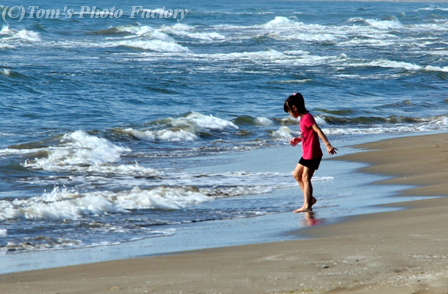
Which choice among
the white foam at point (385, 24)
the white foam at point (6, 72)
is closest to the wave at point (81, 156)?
the white foam at point (6, 72)

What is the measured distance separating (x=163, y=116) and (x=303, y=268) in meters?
11.4

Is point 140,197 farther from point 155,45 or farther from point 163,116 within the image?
point 155,45

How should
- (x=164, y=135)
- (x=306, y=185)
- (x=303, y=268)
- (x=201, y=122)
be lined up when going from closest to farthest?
(x=303, y=268) → (x=306, y=185) → (x=164, y=135) → (x=201, y=122)

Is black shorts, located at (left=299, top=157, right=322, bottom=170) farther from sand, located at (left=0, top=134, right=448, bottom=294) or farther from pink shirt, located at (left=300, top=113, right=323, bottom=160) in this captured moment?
sand, located at (left=0, top=134, right=448, bottom=294)

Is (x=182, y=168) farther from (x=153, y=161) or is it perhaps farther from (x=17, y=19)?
(x=17, y=19)

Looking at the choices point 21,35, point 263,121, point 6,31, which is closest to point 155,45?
point 21,35

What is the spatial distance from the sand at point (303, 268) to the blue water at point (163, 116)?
4.60 ft

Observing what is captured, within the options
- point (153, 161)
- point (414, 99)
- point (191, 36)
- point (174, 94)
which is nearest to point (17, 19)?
point (191, 36)

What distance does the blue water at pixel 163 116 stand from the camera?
21.7 ft

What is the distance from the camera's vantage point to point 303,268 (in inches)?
147

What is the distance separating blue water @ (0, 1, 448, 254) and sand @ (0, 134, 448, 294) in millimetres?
1402

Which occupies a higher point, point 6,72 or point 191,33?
point 191,33

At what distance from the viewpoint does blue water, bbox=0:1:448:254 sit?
6625 mm

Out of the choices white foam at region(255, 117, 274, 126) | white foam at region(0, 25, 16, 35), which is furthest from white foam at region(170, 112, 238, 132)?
white foam at region(0, 25, 16, 35)
